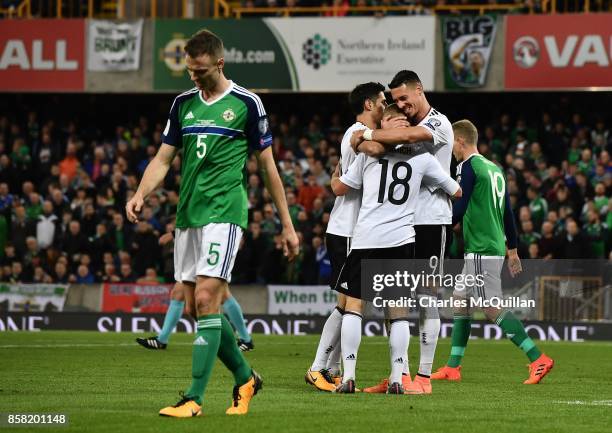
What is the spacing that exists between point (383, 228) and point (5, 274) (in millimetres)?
16636

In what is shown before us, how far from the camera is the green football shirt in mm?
11828

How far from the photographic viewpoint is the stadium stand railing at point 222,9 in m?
27.2

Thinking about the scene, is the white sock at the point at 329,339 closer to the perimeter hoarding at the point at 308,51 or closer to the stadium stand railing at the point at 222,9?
the perimeter hoarding at the point at 308,51

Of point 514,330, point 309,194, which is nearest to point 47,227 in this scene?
point 309,194

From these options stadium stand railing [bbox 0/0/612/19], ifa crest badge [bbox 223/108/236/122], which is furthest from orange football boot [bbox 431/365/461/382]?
stadium stand railing [bbox 0/0/612/19]

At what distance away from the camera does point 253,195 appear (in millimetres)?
25750

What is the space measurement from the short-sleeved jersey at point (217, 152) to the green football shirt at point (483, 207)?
13.2ft

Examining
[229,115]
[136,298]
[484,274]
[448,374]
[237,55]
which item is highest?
[237,55]

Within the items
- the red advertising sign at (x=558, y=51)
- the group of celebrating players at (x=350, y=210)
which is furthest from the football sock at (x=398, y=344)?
the red advertising sign at (x=558, y=51)

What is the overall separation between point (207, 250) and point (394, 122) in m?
2.33

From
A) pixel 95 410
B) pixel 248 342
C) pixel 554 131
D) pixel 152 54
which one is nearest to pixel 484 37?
pixel 554 131

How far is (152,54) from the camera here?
1130 inches

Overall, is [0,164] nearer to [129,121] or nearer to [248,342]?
[129,121]

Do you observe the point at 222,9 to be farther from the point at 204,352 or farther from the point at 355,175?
the point at 204,352
